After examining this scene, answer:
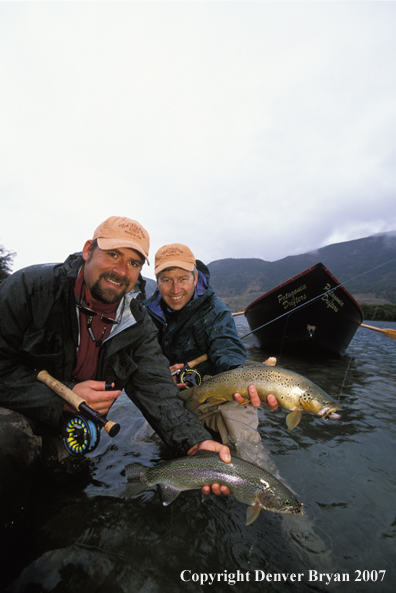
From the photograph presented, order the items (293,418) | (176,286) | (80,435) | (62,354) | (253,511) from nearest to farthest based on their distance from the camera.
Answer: (253,511) < (80,435) < (62,354) < (293,418) < (176,286)

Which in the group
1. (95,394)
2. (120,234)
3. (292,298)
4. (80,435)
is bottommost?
(80,435)

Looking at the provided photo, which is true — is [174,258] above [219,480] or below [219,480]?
above

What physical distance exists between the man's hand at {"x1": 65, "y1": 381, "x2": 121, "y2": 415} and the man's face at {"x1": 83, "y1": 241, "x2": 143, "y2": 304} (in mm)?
922

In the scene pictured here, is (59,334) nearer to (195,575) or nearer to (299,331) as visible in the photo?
(195,575)

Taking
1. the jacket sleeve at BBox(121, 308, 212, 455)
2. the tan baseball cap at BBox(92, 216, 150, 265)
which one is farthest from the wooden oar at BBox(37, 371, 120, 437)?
the tan baseball cap at BBox(92, 216, 150, 265)

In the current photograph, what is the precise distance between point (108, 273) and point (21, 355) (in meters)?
1.21

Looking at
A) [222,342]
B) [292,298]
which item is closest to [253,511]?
[222,342]

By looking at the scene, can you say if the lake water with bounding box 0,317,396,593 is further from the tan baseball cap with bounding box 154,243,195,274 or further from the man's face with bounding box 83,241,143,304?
the tan baseball cap with bounding box 154,243,195,274

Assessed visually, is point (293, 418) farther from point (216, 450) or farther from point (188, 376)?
point (188, 376)

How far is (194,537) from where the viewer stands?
2.48 meters

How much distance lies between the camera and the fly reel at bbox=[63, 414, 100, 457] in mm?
2488

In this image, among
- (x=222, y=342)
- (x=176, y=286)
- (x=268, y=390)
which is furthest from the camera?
(x=176, y=286)

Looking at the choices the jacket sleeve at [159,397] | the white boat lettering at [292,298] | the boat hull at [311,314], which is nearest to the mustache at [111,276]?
the jacket sleeve at [159,397]

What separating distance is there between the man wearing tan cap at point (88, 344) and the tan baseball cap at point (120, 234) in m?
0.01
